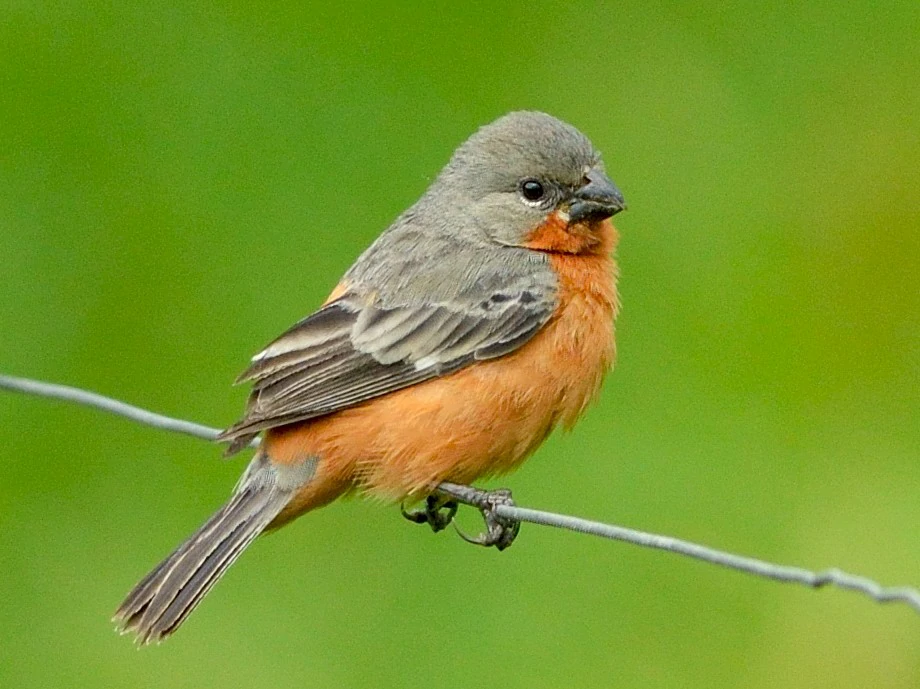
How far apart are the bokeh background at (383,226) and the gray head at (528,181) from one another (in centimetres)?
156

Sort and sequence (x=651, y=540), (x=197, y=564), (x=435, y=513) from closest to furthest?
(x=651, y=540)
(x=197, y=564)
(x=435, y=513)

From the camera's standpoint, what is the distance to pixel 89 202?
9.39 m

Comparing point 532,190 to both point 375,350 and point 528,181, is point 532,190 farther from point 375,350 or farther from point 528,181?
point 375,350

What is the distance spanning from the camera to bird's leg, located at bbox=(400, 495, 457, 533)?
6.77 meters

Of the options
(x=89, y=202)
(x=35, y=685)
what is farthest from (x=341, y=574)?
(x=89, y=202)

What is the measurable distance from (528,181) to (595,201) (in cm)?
29

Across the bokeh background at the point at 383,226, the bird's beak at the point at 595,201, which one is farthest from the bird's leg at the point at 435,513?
the bird's beak at the point at 595,201

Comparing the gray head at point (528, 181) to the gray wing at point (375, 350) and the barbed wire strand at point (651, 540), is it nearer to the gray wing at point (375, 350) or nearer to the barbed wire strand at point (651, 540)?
the gray wing at point (375, 350)

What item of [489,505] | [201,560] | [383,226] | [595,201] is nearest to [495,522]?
[489,505]

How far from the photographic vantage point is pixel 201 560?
612 cm

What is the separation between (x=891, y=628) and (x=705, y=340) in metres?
1.73

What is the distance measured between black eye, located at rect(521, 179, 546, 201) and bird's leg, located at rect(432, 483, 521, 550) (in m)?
1.18

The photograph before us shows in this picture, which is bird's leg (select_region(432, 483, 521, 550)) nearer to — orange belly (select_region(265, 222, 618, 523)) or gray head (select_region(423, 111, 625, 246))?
orange belly (select_region(265, 222, 618, 523))

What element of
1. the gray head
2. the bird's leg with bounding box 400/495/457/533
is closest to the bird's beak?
the gray head
